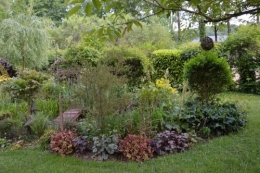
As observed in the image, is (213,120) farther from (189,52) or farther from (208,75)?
(189,52)

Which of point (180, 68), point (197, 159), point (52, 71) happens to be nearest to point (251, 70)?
point (180, 68)

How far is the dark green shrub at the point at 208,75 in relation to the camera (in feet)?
15.3

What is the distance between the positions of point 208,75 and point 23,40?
19.0 ft

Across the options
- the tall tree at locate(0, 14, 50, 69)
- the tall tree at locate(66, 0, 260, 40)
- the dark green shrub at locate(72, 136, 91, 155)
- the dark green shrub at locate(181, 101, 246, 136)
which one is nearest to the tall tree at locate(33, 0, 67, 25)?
the tall tree at locate(0, 14, 50, 69)

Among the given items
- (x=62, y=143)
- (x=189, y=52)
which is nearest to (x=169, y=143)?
(x=62, y=143)

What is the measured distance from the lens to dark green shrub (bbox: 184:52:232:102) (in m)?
4.67

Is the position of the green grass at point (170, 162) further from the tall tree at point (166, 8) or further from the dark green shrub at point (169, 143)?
the tall tree at point (166, 8)

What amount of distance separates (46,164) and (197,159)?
1.96 m

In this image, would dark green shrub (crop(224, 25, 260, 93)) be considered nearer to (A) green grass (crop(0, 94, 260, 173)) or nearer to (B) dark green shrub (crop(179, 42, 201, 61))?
(B) dark green shrub (crop(179, 42, 201, 61))

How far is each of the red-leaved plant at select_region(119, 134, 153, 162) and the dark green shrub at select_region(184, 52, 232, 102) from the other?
202cm

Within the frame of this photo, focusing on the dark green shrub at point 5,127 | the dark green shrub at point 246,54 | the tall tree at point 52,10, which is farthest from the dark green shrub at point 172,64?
the tall tree at point 52,10

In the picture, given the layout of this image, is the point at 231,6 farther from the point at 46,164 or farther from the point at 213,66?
the point at 46,164

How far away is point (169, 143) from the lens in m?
3.44

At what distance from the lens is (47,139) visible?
370cm
